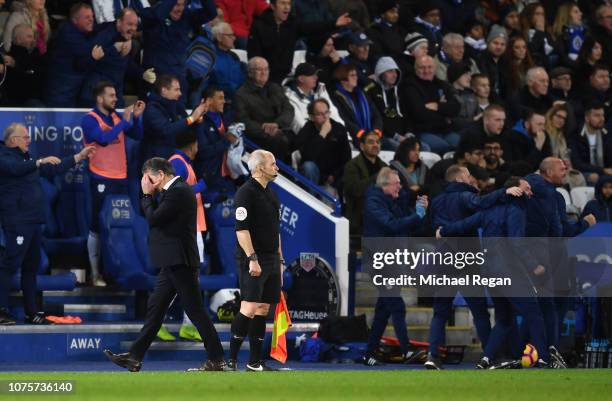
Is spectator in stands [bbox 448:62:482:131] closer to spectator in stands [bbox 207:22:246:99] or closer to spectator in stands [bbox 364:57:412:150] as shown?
spectator in stands [bbox 364:57:412:150]

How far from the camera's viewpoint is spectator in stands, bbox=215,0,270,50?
20469mm

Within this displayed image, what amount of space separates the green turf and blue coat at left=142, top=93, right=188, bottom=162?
4110 millimetres

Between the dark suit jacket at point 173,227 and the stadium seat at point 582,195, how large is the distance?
866 centimetres

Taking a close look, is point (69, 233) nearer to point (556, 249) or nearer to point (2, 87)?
point (2, 87)

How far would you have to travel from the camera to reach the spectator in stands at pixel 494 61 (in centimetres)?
2327

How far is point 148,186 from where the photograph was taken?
43.3 ft

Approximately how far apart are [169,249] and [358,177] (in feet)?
19.5

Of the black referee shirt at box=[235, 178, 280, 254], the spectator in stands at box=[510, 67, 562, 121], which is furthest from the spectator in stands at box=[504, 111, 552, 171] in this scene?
the black referee shirt at box=[235, 178, 280, 254]

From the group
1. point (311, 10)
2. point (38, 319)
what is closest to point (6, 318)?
point (38, 319)

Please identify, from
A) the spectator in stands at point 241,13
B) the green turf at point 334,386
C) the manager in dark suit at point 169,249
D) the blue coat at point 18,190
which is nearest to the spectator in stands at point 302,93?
the spectator in stands at point 241,13

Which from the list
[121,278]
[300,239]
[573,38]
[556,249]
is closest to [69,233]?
[121,278]

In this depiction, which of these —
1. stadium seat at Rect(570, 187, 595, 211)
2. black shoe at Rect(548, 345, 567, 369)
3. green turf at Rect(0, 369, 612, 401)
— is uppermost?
stadium seat at Rect(570, 187, 595, 211)

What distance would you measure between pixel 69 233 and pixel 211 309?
73.6 inches

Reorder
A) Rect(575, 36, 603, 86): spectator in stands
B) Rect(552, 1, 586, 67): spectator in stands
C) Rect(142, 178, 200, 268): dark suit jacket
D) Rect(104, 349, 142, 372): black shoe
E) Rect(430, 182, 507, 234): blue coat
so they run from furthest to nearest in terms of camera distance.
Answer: Rect(552, 1, 586, 67): spectator in stands, Rect(575, 36, 603, 86): spectator in stands, Rect(430, 182, 507, 234): blue coat, Rect(104, 349, 142, 372): black shoe, Rect(142, 178, 200, 268): dark suit jacket
